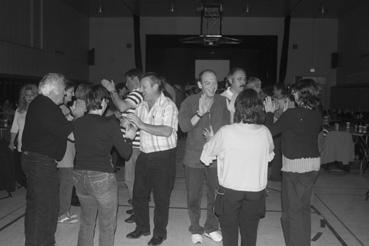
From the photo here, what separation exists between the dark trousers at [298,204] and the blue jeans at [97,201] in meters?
1.38

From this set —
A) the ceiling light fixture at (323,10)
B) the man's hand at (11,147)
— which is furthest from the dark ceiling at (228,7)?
the man's hand at (11,147)

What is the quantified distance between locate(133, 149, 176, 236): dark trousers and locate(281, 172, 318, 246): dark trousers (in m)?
1.06

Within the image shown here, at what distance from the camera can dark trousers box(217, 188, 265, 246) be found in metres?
2.86

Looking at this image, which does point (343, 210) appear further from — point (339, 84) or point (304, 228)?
point (339, 84)

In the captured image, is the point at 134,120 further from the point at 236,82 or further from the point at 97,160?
the point at 236,82

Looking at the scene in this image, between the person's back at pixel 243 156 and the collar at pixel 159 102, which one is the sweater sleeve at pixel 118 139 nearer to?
the person's back at pixel 243 156

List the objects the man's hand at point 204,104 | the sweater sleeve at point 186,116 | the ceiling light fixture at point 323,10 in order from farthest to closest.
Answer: the ceiling light fixture at point 323,10, the sweater sleeve at point 186,116, the man's hand at point 204,104

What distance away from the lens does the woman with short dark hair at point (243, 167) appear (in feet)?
9.33

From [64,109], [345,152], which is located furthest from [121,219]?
[345,152]

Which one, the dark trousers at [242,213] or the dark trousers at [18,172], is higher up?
the dark trousers at [242,213]

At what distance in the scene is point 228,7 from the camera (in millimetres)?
16188

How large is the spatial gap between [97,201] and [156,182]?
931 mm

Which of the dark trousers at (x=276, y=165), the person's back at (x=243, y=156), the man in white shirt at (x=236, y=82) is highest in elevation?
the man in white shirt at (x=236, y=82)

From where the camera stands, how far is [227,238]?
292cm
